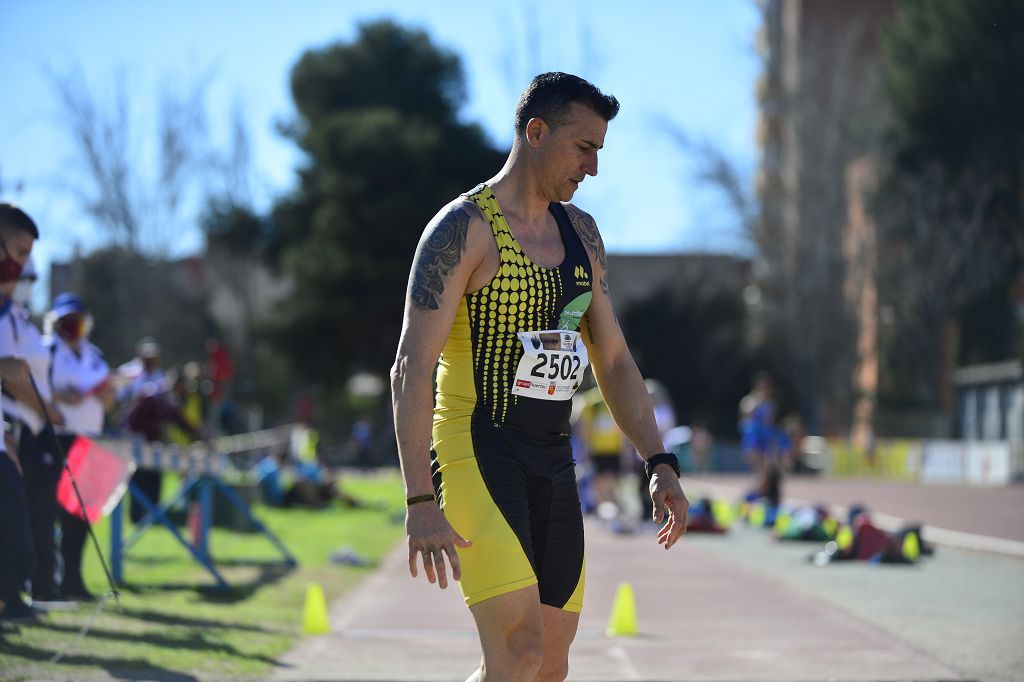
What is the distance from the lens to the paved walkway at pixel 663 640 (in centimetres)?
746

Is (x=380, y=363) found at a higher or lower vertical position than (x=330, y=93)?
lower

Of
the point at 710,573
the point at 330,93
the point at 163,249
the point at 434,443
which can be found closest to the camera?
the point at 434,443

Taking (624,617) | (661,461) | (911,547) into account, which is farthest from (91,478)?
(911,547)

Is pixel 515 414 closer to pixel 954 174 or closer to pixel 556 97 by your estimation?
pixel 556 97

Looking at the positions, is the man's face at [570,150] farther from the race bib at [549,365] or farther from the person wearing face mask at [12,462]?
the person wearing face mask at [12,462]

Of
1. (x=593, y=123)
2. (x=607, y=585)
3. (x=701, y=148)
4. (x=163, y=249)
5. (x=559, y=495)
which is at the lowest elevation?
(x=607, y=585)

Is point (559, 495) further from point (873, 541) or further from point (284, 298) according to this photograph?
point (284, 298)

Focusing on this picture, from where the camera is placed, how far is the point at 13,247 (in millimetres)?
6809

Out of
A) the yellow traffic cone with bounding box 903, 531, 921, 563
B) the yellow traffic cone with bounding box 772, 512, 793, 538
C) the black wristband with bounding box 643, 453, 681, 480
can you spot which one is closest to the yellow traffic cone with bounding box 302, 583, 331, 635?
the black wristband with bounding box 643, 453, 681, 480

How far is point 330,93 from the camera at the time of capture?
190 ft

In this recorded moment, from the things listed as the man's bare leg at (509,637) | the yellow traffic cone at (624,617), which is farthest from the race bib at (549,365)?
the yellow traffic cone at (624,617)

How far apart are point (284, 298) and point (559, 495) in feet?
171

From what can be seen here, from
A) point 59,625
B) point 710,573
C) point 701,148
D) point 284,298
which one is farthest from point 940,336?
point 59,625

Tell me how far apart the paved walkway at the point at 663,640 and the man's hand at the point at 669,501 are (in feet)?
9.39
